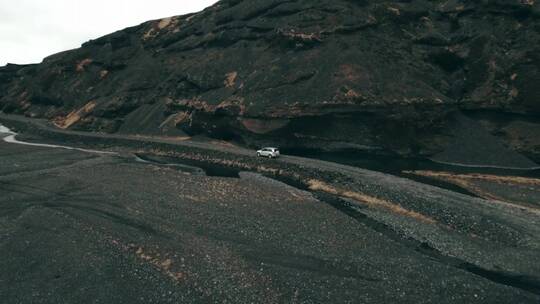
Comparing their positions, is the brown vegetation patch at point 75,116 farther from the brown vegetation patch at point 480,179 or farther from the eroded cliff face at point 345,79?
the brown vegetation patch at point 480,179

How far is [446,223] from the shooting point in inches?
1246

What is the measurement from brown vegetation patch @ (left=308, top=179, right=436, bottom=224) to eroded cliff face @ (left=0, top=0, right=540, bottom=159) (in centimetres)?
1818

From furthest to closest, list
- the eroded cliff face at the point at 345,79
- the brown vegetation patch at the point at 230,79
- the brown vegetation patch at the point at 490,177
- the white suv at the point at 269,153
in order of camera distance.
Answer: the brown vegetation patch at the point at 230,79
the eroded cliff face at the point at 345,79
the white suv at the point at 269,153
the brown vegetation patch at the point at 490,177

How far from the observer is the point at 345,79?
6053cm

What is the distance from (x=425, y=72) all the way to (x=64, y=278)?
65.4 metres

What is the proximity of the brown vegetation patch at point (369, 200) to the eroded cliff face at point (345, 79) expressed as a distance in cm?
1818

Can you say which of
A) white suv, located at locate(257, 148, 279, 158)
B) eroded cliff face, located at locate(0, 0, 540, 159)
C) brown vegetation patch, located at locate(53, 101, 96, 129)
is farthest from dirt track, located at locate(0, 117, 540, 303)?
brown vegetation patch, located at locate(53, 101, 96, 129)

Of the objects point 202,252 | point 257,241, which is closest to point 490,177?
point 257,241

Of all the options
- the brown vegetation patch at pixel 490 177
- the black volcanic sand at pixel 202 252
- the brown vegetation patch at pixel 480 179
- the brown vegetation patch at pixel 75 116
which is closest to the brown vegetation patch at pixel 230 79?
Answer: the black volcanic sand at pixel 202 252

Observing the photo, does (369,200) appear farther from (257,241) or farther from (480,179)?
(480,179)

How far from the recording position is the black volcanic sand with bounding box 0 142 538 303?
2134cm

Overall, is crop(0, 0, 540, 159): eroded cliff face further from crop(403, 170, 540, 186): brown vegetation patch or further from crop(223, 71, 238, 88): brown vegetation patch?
crop(403, 170, 540, 186): brown vegetation patch

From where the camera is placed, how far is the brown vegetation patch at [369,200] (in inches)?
1319

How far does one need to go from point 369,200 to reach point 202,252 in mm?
19752
